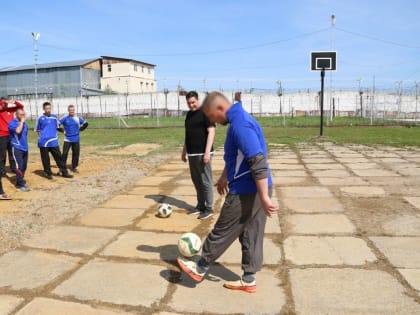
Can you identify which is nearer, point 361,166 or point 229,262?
point 229,262

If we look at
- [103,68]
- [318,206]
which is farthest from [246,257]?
[103,68]

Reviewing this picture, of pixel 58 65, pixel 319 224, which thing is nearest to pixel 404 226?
pixel 319 224

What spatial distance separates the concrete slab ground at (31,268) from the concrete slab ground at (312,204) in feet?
10.4

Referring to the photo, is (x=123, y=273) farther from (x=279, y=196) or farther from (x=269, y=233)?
(x=279, y=196)

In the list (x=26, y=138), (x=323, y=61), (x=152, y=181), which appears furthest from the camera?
(x=323, y=61)

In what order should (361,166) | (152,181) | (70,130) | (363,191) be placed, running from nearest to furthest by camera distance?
(363,191) < (152,181) < (70,130) < (361,166)

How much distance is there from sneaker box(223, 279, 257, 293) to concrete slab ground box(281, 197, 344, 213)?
8.43ft

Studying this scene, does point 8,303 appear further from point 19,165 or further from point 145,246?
point 19,165

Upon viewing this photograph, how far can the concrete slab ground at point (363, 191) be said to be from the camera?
6589 millimetres

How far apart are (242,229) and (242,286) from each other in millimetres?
470

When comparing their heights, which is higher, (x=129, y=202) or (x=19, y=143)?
(x=19, y=143)

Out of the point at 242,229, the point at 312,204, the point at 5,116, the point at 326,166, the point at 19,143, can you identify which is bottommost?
the point at 312,204

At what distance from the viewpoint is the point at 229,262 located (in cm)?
388

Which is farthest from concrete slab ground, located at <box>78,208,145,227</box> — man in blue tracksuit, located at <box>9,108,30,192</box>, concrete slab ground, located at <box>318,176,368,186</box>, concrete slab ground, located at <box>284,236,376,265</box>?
concrete slab ground, located at <box>318,176,368,186</box>
